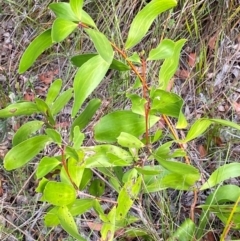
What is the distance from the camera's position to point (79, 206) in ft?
5.24

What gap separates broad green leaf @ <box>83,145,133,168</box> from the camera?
1521 millimetres

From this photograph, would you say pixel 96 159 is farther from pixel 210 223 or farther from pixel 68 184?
pixel 210 223

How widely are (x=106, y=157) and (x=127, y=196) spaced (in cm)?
14

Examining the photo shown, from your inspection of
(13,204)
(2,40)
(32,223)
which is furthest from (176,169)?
(2,40)

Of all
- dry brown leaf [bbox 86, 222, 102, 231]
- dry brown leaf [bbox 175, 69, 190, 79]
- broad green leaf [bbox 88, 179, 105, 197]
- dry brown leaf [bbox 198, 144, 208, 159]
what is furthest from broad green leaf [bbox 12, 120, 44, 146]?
dry brown leaf [bbox 175, 69, 190, 79]

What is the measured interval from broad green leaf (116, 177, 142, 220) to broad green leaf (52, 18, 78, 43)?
514 millimetres

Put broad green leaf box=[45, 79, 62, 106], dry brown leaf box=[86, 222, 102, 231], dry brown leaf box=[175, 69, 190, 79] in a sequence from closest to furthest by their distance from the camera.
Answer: broad green leaf box=[45, 79, 62, 106]
dry brown leaf box=[86, 222, 102, 231]
dry brown leaf box=[175, 69, 190, 79]

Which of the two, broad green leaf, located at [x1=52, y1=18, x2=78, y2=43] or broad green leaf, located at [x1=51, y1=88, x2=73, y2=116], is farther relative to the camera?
broad green leaf, located at [x1=51, y1=88, x2=73, y2=116]

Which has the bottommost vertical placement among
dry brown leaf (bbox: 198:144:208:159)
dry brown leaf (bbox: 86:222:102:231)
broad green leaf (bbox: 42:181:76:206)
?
dry brown leaf (bbox: 86:222:102:231)

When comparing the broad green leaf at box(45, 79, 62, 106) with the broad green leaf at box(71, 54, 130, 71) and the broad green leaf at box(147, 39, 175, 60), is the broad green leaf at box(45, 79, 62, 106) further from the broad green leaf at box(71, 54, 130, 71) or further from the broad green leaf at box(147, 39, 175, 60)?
the broad green leaf at box(147, 39, 175, 60)

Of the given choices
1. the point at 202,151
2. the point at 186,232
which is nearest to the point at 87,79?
the point at 186,232

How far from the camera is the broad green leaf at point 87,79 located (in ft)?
4.29

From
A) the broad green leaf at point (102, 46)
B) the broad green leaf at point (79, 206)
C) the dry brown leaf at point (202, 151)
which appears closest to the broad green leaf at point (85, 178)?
the broad green leaf at point (79, 206)

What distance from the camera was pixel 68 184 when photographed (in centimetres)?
154
